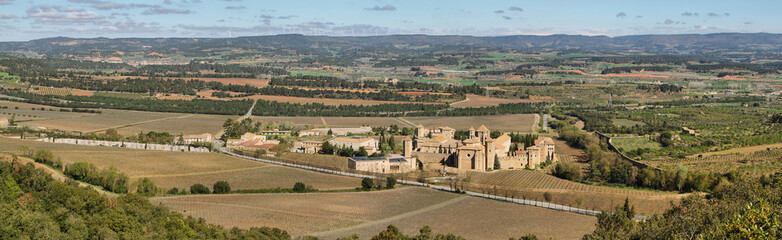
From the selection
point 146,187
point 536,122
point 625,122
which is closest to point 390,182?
point 146,187

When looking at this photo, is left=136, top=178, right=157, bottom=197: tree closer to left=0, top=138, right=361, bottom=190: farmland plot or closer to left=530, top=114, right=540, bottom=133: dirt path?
left=0, top=138, right=361, bottom=190: farmland plot

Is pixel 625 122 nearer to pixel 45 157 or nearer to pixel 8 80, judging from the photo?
pixel 45 157

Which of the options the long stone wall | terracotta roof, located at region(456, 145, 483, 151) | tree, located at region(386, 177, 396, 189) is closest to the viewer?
tree, located at region(386, 177, 396, 189)

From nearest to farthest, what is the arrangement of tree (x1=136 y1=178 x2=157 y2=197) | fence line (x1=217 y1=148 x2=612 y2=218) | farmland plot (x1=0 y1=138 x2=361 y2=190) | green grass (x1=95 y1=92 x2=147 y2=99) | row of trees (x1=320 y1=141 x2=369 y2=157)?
fence line (x1=217 y1=148 x2=612 y2=218), tree (x1=136 y1=178 x2=157 y2=197), farmland plot (x1=0 y1=138 x2=361 y2=190), row of trees (x1=320 y1=141 x2=369 y2=157), green grass (x1=95 y1=92 x2=147 y2=99)

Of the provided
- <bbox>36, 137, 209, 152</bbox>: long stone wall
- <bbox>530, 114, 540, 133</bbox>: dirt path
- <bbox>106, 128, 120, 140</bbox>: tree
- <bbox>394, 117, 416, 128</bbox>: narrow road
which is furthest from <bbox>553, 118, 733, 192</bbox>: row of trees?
<bbox>106, 128, 120, 140</bbox>: tree

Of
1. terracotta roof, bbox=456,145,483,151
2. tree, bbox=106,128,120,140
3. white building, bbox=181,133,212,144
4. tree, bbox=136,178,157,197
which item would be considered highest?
terracotta roof, bbox=456,145,483,151

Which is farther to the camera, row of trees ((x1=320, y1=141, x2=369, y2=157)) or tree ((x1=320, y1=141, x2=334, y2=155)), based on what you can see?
tree ((x1=320, y1=141, x2=334, y2=155))

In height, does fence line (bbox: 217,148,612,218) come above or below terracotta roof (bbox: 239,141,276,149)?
above
